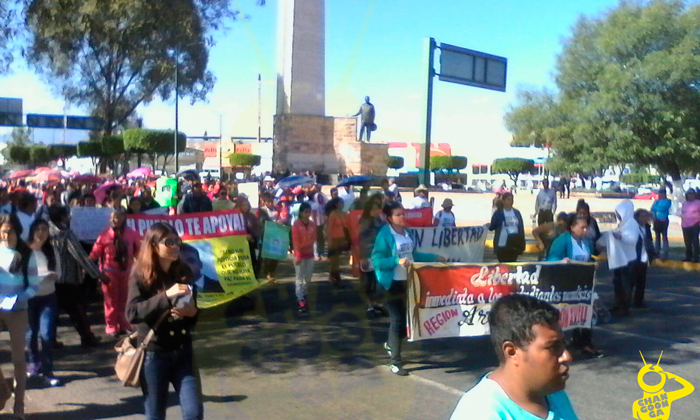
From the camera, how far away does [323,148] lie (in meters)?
37.2

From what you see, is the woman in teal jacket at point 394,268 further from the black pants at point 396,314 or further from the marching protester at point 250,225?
the marching protester at point 250,225

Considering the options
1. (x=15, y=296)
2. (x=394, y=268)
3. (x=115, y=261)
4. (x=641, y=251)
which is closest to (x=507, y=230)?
(x=641, y=251)

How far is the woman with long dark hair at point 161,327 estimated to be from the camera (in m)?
3.94

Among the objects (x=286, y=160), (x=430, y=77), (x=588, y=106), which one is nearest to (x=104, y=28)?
(x=430, y=77)

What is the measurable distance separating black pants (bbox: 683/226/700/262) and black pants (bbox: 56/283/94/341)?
1144 centimetres

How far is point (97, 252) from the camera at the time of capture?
8.02 meters

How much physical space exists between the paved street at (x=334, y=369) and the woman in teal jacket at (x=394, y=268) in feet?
1.20

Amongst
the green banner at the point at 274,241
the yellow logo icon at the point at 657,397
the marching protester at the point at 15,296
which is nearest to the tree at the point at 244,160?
the green banner at the point at 274,241

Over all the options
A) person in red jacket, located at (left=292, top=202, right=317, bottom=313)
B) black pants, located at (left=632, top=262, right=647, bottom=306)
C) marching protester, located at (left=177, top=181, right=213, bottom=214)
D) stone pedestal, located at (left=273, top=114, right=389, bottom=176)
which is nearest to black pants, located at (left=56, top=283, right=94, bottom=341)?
person in red jacket, located at (left=292, top=202, right=317, bottom=313)

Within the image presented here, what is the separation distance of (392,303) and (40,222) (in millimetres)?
3039

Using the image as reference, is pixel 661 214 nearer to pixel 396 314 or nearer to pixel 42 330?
pixel 396 314

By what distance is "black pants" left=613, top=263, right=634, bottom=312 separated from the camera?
31.0ft

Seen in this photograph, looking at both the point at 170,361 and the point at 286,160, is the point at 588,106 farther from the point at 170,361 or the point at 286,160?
the point at 170,361

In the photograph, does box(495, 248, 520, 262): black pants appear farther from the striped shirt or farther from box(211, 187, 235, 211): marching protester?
the striped shirt
